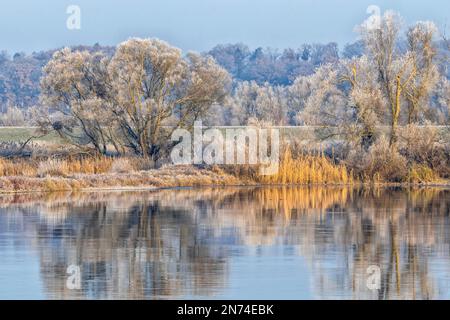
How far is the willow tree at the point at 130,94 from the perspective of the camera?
41.6 meters

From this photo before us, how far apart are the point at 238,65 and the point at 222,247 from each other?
12668 cm

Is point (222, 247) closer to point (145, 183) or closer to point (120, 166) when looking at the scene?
point (145, 183)

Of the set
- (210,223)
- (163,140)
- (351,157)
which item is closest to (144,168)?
(163,140)

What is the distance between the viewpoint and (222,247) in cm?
2005

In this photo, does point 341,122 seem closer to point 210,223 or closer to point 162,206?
point 162,206

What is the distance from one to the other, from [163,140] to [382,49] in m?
9.12

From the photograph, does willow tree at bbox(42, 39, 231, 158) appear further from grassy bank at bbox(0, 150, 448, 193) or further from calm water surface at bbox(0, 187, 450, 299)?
calm water surface at bbox(0, 187, 450, 299)

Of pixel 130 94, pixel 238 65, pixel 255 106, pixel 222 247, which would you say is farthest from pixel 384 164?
pixel 238 65

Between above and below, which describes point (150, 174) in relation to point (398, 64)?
below

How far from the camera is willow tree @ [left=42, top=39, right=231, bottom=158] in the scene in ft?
137

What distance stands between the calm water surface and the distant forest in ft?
266

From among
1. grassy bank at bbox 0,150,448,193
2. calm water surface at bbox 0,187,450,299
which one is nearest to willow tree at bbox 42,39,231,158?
Answer: grassy bank at bbox 0,150,448,193

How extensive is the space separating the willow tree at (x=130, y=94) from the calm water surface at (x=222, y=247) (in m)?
9.96

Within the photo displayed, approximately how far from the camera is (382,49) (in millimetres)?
44062
